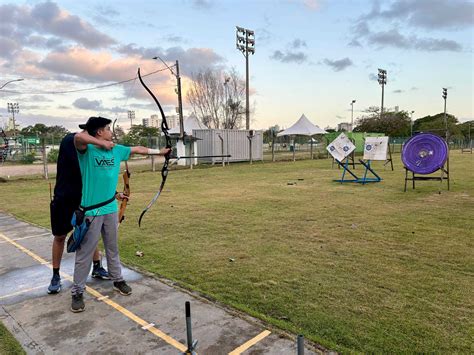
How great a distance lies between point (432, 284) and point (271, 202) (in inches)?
214

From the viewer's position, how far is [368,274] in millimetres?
4156

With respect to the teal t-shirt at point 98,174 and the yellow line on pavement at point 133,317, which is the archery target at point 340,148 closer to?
the yellow line on pavement at point 133,317

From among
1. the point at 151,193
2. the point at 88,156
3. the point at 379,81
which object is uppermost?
the point at 379,81

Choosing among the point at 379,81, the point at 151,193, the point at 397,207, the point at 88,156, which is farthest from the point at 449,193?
the point at 379,81

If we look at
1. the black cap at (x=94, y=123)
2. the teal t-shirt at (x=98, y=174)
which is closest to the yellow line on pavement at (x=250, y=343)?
the teal t-shirt at (x=98, y=174)

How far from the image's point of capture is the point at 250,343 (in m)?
2.81

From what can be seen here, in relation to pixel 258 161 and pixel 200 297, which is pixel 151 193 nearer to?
pixel 200 297

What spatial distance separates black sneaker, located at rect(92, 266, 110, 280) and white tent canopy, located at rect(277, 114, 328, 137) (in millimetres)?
28970

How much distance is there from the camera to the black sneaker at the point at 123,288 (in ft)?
12.2

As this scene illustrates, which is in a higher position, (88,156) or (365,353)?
Result: (88,156)

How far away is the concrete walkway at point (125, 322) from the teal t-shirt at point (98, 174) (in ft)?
2.83

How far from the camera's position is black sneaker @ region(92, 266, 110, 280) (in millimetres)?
4180

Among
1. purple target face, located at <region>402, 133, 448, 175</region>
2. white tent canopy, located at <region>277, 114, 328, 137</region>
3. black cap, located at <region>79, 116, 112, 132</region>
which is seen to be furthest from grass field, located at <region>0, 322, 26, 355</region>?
white tent canopy, located at <region>277, 114, 328, 137</region>

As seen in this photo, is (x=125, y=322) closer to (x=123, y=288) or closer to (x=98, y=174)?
(x=123, y=288)
